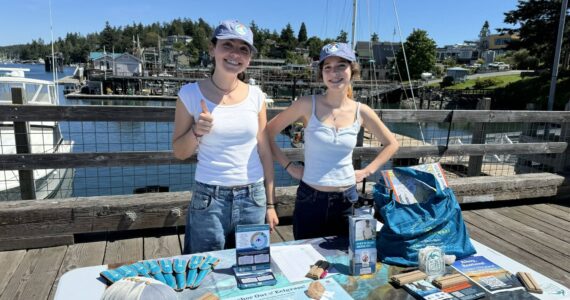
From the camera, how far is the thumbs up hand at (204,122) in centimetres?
169

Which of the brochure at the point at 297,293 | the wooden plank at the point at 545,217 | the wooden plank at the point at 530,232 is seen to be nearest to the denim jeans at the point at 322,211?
the brochure at the point at 297,293

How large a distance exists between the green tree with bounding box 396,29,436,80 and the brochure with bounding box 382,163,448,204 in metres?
67.9

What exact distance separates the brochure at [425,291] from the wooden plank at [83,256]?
2.30m

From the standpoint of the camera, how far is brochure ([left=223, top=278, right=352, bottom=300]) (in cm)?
151

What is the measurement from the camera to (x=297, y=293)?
1.54 metres

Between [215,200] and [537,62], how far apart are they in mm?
58455

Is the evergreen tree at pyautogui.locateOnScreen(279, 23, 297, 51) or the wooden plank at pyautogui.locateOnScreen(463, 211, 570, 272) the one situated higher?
the evergreen tree at pyautogui.locateOnScreen(279, 23, 297, 51)

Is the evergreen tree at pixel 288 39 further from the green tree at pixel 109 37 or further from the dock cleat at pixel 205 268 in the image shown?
the dock cleat at pixel 205 268

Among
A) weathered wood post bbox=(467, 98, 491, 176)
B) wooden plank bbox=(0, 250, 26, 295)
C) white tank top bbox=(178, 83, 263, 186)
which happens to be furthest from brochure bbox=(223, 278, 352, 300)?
weathered wood post bbox=(467, 98, 491, 176)

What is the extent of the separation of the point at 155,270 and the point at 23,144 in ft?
7.79

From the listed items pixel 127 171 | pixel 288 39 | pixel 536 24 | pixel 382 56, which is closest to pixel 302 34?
pixel 288 39

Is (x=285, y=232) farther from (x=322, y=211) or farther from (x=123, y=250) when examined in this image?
(x=322, y=211)

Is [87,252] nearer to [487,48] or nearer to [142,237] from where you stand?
[142,237]

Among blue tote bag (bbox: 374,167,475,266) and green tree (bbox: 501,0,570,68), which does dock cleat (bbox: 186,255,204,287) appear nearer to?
blue tote bag (bbox: 374,167,475,266)
